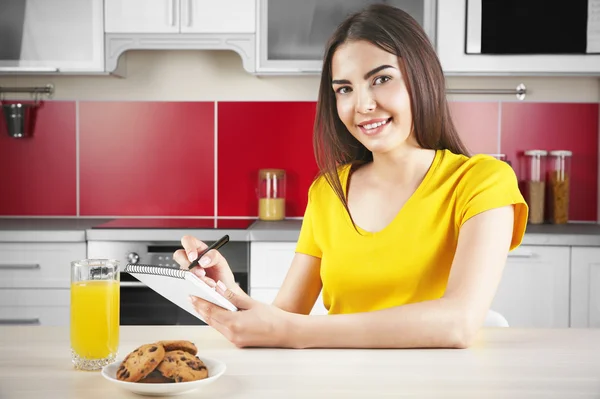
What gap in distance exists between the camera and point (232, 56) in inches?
125

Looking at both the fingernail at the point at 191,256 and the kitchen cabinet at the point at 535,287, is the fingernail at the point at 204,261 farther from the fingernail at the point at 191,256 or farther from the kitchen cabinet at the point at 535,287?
→ the kitchen cabinet at the point at 535,287

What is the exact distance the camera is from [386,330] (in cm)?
116

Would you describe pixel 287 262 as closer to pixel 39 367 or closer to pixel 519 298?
pixel 519 298

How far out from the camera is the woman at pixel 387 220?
3.83ft

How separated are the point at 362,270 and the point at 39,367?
645 millimetres

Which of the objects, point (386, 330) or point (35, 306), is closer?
point (386, 330)

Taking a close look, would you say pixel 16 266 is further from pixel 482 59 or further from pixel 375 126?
pixel 482 59

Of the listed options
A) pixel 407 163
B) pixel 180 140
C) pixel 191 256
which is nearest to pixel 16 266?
pixel 180 140

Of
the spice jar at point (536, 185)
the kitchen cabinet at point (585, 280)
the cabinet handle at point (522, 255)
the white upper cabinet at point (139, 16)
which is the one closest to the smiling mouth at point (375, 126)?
the cabinet handle at point (522, 255)

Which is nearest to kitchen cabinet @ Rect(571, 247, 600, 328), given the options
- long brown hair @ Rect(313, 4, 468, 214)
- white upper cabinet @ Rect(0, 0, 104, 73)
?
long brown hair @ Rect(313, 4, 468, 214)

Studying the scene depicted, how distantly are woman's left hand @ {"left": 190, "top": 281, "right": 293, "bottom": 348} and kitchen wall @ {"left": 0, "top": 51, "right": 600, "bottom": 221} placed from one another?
2.05 m

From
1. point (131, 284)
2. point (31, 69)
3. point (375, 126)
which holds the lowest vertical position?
point (131, 284)

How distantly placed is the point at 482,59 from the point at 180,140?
1300mm

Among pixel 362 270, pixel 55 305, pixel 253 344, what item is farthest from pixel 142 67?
pixel 253 344
